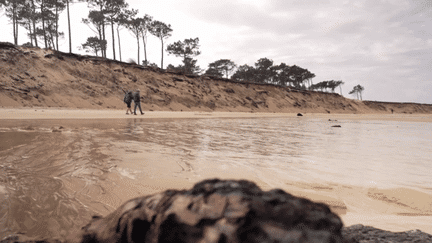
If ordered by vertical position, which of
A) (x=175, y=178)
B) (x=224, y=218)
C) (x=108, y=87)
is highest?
(x=108, y=87)

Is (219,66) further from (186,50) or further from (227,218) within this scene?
(227,218)

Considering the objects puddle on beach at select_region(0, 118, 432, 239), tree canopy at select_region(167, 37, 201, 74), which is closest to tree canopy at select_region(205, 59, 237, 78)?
tree canopy at select_region(167, 37, 201, 74)

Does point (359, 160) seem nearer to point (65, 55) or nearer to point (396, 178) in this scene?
point (396, 178)

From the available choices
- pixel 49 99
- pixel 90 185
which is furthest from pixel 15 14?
pixel 90 185

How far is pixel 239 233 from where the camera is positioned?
1.85 ft

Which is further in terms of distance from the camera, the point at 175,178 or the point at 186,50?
the point at 186,50

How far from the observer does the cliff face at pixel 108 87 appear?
56.9ft

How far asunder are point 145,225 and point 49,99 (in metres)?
20.8

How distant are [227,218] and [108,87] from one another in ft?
78.6

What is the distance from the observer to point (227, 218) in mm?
607

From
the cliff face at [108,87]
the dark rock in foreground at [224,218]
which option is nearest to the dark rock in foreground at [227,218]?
the dark rock in foreground at [224,218]

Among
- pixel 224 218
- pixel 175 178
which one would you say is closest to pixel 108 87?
pixel 175 178

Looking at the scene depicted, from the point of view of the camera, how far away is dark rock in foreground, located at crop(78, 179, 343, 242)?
1.87ft

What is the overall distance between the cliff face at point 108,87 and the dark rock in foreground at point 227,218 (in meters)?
19.8
